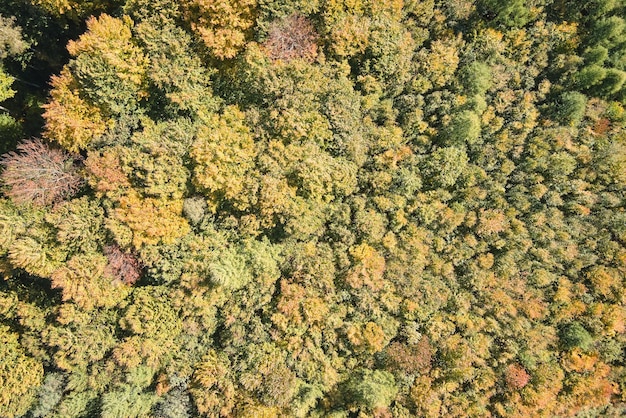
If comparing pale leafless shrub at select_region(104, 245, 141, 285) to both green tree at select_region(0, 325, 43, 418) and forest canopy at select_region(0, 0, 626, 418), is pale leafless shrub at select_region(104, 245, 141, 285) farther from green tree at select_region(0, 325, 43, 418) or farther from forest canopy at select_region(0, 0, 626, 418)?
green tree at select_region(0, 325, 43, 418)

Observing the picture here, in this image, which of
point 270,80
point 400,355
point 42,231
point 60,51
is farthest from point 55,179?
point 400,355

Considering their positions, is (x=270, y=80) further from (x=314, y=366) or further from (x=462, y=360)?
(x=462, y=360)

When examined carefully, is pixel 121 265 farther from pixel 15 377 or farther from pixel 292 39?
pixel 292 39

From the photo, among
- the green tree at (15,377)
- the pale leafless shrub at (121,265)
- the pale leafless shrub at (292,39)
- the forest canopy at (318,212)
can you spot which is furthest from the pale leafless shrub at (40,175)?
the pale leafless shrub at (292,39)

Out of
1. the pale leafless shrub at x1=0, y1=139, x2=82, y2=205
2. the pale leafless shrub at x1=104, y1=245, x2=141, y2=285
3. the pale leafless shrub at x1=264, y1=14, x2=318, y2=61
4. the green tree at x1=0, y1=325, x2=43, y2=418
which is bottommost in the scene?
the green tree at x1=0, y1=325, x2=43, y2=418

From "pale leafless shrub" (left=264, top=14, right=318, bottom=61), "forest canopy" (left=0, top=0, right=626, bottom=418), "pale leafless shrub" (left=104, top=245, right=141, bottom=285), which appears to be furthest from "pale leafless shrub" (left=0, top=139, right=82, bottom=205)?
"pale leafless shrub" (left=264, top=14, right=318, bottom=61)

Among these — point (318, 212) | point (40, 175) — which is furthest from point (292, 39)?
point (40, 175)

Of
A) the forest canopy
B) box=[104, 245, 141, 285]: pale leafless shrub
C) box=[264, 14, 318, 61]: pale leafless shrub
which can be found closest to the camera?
the forest canopy
